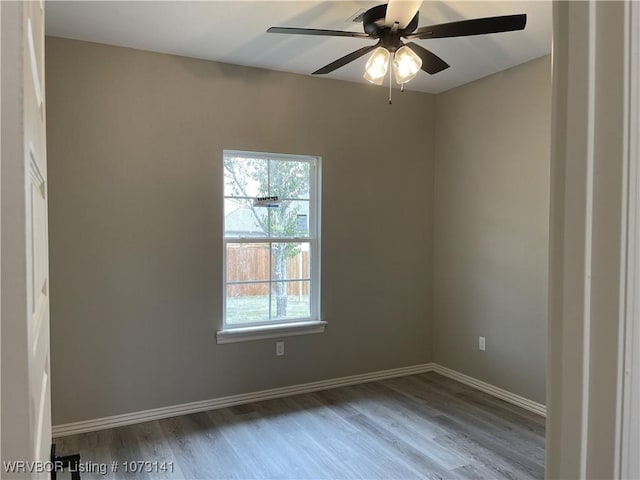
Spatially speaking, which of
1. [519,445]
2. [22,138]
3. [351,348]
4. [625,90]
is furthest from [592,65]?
[351,348]

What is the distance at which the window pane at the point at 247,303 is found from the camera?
3.61 meters

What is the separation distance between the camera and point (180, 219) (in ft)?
10.9

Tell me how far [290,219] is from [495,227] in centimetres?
174

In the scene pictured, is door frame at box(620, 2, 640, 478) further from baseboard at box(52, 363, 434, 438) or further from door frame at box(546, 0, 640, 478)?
baseboard at box(52, 363, 434, 438)

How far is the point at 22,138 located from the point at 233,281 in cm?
328

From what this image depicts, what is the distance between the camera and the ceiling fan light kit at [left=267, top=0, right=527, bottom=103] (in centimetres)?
197

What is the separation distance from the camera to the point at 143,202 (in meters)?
3.21

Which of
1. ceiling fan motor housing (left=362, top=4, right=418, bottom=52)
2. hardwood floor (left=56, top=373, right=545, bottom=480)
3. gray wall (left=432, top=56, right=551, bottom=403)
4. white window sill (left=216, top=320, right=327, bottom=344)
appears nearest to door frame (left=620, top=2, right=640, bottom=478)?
ceiling fan motor housing (left=362, top=4, right=418, bottom=52)

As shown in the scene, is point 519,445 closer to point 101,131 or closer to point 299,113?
point 299,113

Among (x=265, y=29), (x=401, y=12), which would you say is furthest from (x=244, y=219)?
(x=401, y=12)

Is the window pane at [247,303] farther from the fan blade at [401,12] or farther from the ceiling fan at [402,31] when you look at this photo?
the fan blade at [401,12]

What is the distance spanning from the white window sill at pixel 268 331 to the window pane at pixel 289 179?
1.09 metres

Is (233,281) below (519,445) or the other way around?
the other way around

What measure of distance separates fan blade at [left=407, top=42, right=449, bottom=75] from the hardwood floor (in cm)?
228
